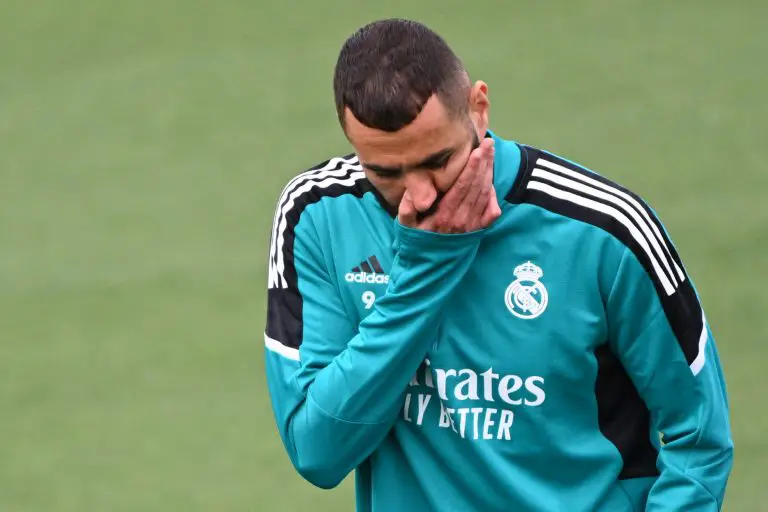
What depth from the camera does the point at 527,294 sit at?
2.78 m

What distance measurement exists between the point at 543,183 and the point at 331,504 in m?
2.95

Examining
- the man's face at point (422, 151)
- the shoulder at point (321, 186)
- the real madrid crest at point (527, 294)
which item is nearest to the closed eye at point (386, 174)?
the man's face at point (422, 151)

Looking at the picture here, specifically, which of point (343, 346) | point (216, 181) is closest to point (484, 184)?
point (343, 346)

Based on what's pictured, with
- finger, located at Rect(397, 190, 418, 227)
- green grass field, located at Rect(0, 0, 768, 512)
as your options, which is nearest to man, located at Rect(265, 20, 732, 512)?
finger, located at Rect(397, 190, 418, 227)

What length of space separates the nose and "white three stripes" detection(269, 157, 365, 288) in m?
0.30

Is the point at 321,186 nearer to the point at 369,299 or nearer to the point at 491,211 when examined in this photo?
the point at 369,299

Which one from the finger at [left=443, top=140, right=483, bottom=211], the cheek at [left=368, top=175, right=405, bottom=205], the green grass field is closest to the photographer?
the finger at [left=443, top=140, right=483, bottom=211]

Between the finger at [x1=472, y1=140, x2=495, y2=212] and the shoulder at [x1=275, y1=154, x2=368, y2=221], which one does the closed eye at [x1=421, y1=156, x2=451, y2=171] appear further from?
the shoulder at [x1=275, y1=154, x2=368, y2=221]

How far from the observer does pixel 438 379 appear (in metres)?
2.81

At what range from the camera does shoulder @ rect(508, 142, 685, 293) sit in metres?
2.71

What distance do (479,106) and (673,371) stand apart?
2.06 feet

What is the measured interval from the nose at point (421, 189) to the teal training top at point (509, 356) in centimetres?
6

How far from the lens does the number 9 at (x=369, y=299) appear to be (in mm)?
2869


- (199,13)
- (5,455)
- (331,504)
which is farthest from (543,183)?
(199,13)
